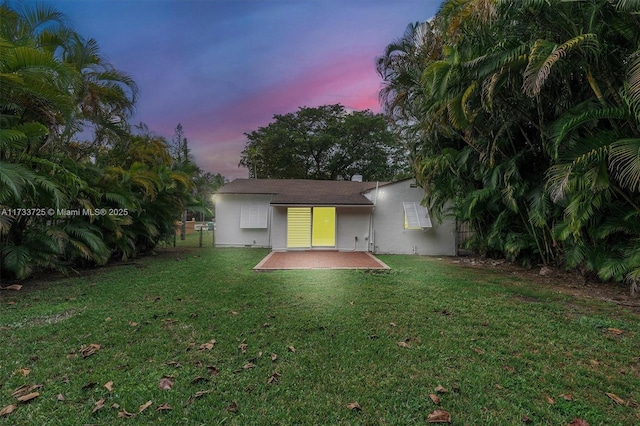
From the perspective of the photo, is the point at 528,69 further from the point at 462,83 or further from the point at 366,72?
the point at 366,72

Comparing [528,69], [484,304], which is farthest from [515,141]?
[484,304]

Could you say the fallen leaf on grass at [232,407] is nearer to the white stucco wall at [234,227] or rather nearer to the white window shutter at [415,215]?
the white window shutter at [415,215]

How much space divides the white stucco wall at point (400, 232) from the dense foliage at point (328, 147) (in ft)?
52.8

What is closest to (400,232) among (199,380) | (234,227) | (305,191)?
(305,191)

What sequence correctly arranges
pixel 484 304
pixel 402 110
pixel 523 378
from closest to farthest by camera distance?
pixel 523 378 → pixel 484 304 → pixel 402 110

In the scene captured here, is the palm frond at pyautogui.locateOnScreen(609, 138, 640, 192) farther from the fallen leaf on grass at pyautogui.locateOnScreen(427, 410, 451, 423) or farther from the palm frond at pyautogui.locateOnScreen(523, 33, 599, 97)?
the fallen leaf on grass at pyautogui.locateOnScreen(427, 410, 451, 423)

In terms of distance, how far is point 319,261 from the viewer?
10.9 meters

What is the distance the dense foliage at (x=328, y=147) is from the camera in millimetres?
29234

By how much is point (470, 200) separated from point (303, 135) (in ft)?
72.5

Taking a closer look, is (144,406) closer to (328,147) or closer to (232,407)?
(232,407)

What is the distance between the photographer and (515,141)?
962 cm

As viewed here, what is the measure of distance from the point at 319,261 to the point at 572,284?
7.48 m

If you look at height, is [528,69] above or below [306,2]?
below

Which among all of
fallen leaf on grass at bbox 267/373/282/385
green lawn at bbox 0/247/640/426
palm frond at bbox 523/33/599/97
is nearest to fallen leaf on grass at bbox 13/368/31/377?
green lawn at bbox 0/247/640/426
